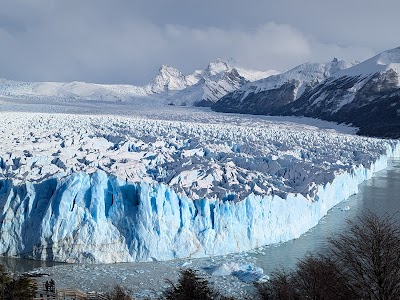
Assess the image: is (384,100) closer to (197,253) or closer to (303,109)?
(303,109)

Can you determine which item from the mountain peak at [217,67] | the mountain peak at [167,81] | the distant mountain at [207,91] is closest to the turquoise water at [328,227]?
the distant mountain at [207,91]

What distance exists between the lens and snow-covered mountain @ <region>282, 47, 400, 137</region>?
1796 inches

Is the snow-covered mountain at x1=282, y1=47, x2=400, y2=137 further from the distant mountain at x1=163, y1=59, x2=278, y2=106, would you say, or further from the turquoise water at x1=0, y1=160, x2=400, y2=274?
the distant mountain at x1=163, y1=59, x2=278, y2=106

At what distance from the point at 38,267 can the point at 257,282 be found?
4139 millimetres

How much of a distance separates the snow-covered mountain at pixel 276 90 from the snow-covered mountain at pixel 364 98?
5.09 m

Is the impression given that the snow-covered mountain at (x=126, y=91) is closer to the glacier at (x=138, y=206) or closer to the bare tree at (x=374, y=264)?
the glacier at (x=138, y=206)

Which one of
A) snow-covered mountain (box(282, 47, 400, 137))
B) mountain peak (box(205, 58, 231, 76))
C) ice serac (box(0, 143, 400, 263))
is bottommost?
ice serac (box(0, 143, 400, 263))

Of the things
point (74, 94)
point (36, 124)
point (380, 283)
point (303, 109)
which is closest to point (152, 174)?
point (380, 283)

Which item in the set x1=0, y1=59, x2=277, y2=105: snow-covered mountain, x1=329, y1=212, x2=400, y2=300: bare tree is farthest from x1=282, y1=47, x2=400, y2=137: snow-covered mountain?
x1=329, y1=212, x2=400, y2=300: bare tree

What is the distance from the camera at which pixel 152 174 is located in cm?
1222

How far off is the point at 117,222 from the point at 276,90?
7114 centimetres

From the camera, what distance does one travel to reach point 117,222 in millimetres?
9469

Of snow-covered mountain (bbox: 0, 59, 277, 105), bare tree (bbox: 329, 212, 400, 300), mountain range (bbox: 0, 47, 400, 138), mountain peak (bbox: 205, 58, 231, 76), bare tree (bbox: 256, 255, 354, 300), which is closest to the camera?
bare tree (bbox: 329, 212, 400, 300)

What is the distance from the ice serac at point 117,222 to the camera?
29.9ft
